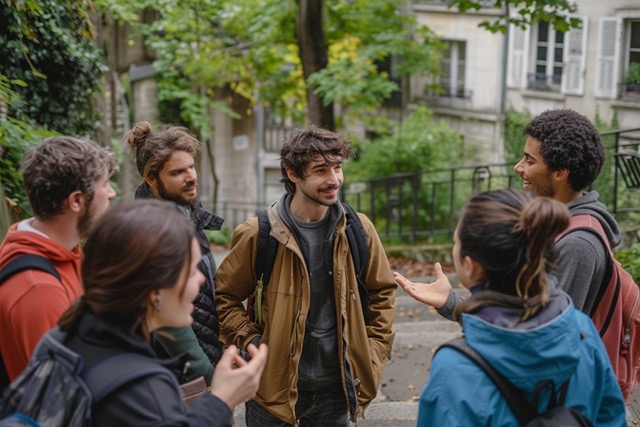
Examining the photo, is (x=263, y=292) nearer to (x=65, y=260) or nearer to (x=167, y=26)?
(x=65, y=260)

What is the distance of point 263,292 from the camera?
3656mm

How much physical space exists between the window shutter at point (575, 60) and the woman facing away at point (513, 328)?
50.3ft

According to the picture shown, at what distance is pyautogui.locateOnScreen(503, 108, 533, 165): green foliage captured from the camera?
14.8 metres

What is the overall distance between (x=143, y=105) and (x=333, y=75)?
7638 mm

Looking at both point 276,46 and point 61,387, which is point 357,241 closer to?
point 61,387

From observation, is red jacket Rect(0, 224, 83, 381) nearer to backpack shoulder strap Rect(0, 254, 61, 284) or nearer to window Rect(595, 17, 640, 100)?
backpack shoulder strap Rect(0, 254, 61, 284)

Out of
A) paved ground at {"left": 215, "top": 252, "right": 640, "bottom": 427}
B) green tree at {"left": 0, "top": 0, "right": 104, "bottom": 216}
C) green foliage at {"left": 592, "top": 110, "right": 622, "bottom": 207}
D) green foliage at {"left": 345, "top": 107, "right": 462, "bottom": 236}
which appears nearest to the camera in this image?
paved ground at {"left": 215, "top": 252, "right": 640, "bottom": 427}

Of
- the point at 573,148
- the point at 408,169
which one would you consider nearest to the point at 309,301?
the point at 573,148

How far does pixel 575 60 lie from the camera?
16609mm

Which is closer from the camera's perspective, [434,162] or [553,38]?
[434,162]

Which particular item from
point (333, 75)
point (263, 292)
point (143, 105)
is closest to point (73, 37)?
point (333, 75)

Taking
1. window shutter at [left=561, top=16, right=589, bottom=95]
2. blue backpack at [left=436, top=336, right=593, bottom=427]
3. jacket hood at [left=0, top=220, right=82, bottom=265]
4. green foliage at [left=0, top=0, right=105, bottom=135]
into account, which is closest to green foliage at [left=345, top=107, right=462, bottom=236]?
window shutter at [left=561, top=16, right=589, bottom=95]

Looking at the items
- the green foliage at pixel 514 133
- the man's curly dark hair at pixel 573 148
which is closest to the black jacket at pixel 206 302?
the man's curly dark hair at pixel 573 148

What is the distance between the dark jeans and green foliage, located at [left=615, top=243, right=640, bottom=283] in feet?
13.0
